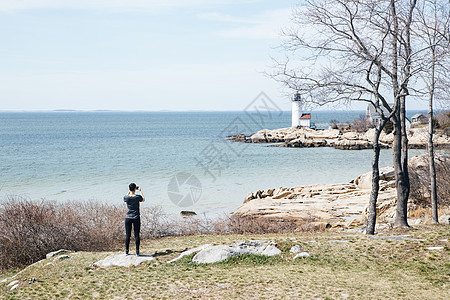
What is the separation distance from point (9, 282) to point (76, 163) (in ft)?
135

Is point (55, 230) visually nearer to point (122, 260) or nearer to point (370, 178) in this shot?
point (122, 260)

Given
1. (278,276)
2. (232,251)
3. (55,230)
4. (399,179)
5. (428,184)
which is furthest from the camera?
(428,184)

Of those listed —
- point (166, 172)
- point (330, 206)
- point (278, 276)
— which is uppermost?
point (278, 276)

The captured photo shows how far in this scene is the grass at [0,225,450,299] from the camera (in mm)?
9312

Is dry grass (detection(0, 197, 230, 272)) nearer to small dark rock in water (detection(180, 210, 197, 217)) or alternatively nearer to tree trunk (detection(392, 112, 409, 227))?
small dark rock in water (detection(180, 210, 197, 217))

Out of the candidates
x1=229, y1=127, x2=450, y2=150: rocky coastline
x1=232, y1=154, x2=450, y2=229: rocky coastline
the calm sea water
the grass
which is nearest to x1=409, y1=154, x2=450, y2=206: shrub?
x1=232, y1=154, x2=450, y2=229: rocky coastline

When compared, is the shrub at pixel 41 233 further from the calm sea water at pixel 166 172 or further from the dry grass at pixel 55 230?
the calm sea water at pixel 166 172

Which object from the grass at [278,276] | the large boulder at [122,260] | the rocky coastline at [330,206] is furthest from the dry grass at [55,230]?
the large boulder at [122,260]

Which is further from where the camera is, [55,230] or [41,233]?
[55,230]

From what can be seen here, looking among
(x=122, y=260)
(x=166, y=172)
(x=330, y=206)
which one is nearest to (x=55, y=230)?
(x=122, y=260)

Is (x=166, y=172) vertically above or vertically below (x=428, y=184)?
below

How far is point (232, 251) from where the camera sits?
12094 mm

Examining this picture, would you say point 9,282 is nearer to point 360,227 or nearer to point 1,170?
point 360,227

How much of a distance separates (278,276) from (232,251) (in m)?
2.04
